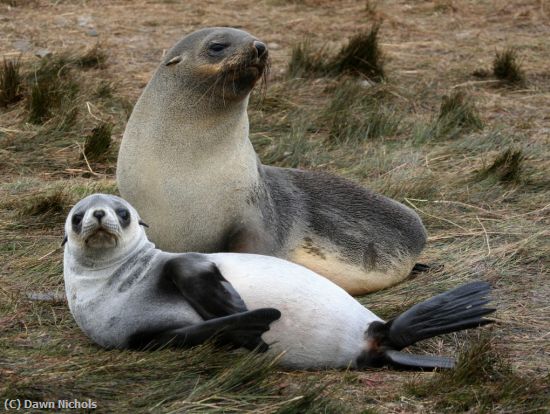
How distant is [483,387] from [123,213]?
5.68 ft

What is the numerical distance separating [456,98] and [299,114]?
131 centimetres

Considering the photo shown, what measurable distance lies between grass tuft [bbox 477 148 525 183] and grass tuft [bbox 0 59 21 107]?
374 centimetres

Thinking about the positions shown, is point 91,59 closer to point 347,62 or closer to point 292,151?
point 347,62

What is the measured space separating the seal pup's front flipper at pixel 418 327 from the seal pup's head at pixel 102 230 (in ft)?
3.68

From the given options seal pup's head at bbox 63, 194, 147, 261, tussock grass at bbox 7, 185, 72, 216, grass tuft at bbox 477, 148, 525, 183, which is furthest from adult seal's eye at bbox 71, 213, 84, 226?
grass tuft at bbox 477, 148, 525, 183

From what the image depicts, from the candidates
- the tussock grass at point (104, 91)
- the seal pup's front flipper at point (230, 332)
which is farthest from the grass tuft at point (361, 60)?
the seal pup's front flipper at point (230, 332)

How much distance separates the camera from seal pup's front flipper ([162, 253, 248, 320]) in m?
4.57

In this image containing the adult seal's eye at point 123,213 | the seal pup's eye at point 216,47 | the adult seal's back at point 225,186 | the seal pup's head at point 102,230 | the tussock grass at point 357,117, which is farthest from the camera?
the tussock grass at point 357,117

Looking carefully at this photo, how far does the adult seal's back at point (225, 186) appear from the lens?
18.5 ft

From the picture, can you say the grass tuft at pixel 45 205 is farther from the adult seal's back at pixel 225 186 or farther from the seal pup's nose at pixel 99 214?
the seal pup's nose at pixel 99 214

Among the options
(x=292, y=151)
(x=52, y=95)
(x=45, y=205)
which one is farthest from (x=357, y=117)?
(x=45, y=205)

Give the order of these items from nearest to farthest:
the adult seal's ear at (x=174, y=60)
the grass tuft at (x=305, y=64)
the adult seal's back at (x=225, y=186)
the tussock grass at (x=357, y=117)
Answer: the adult seal's back at (x=225, y=186) → the adult seal's ear at (x=174, y=60) → the tussock grass at (x=357, y=117) → the grass tuft at (x=305, y=64)

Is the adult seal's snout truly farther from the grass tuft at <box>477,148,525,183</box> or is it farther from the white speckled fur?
the grass tuft at <box>477,148,525,183</box>

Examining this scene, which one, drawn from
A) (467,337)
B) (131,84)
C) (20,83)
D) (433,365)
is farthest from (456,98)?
(433,365)
